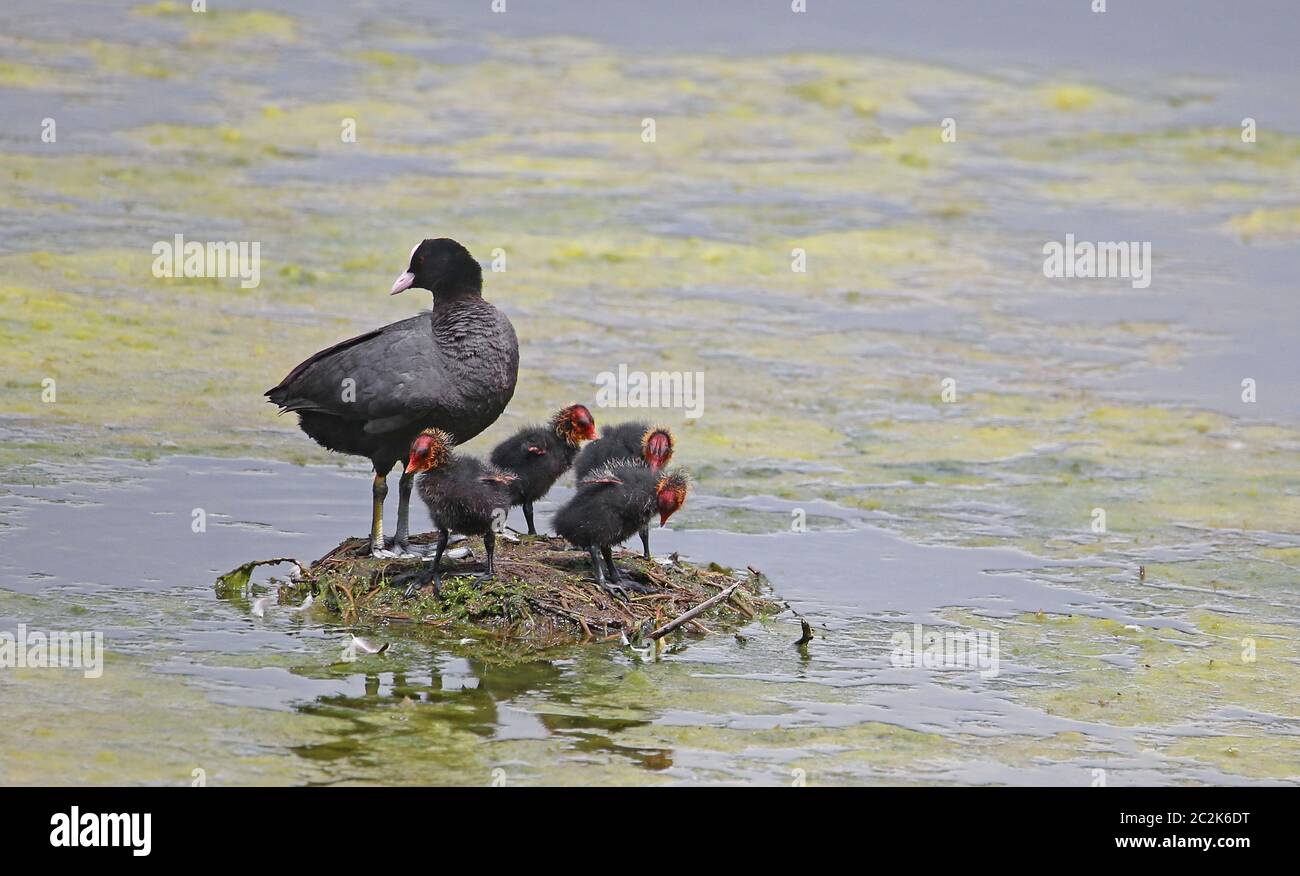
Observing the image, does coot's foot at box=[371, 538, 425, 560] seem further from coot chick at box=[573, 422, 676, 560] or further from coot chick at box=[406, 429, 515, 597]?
coot chick at box=[573, 422, 676, 560]

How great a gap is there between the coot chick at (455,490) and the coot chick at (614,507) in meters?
0.33

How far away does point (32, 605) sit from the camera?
26.7ft

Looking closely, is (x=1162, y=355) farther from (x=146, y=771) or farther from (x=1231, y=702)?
(x=146, y=771)

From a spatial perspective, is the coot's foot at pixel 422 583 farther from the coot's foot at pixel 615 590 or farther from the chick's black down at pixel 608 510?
the coot's foot at pixel 615 590

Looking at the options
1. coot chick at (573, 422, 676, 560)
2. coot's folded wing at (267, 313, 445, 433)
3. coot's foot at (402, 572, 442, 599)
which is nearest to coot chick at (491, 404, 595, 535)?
coot chick at (573, 422, 676, 560)

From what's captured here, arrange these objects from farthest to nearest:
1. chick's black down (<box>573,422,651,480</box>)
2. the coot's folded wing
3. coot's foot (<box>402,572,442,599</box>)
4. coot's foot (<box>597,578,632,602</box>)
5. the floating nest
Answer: chick's black down (<box>573,422,651,480</box>), the coot's folded wing, coot's foot (<box>597,578,632,602</box>), coot's foot (<box>402,572,442,599</box>), the floating nest

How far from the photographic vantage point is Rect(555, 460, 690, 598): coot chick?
8.23m

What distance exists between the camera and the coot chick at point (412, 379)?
340 inches

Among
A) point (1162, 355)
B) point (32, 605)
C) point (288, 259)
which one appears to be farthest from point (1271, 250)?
point (32, 605)

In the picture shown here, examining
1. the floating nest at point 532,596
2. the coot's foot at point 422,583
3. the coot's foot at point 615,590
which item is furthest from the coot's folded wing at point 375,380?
the coot's foot at point 615,590

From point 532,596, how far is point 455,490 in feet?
1.95

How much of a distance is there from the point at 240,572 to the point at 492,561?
1.18m

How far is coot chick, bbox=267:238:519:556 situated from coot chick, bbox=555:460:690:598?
77 cm

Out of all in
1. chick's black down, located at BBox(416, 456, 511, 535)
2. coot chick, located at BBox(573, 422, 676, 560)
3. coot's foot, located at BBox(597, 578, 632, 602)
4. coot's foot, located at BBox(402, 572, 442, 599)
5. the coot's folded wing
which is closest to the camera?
chick's black down, located at BBox(416, 456, 511, 535)
